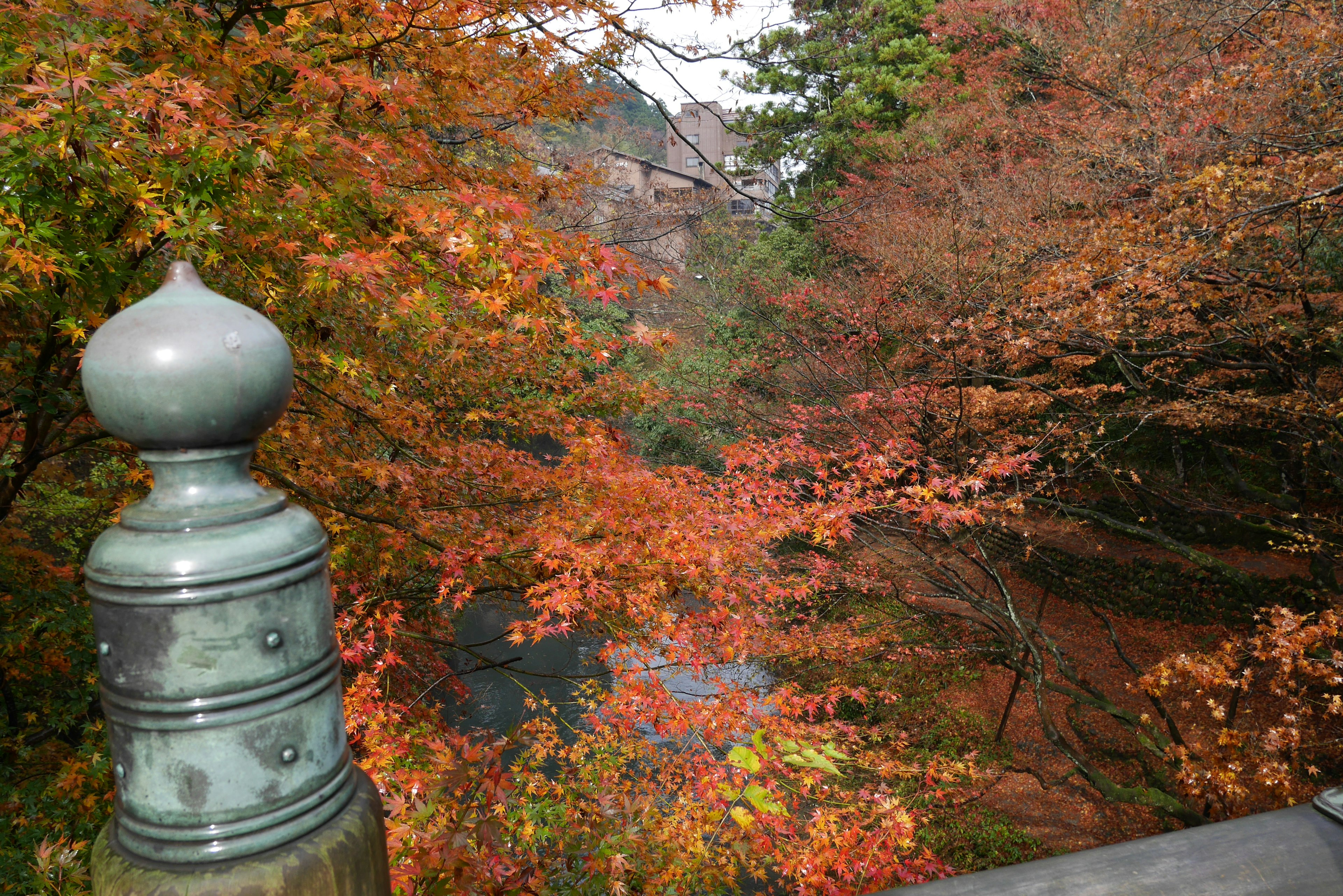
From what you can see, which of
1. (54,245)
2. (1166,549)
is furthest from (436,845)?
(1166,549)

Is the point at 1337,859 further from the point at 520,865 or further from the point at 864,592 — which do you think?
the point at 864,592

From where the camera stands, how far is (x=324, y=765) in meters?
0.90

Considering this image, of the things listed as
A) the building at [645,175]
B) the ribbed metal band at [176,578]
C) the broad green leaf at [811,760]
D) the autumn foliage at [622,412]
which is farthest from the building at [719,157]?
the ribbed metal band at [176,578]

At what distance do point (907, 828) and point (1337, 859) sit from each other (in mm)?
4432

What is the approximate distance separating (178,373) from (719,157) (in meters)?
38.8

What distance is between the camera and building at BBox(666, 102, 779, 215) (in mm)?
7023

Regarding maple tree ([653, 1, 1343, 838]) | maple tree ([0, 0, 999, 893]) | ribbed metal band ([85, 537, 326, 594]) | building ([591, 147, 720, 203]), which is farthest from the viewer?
building ([591, 147, 720, 203])

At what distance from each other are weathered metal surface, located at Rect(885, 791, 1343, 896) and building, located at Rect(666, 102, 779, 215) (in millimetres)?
4347

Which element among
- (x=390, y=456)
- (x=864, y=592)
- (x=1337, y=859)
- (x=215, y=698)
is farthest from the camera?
(x=864, y=592)

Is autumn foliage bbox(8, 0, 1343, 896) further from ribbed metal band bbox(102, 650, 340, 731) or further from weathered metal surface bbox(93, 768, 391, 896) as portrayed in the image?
ribbed metal band bbox(102, 650, 340, 731)

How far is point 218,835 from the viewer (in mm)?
820

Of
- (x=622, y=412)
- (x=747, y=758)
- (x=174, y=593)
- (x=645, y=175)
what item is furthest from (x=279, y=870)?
(x=645, y=175)

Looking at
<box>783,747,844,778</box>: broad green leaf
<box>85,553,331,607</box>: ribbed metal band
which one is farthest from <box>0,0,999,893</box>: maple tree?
<box>85,553,331,607</box>: ribbed metal band

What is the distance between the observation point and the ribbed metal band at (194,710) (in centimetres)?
80
